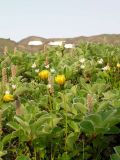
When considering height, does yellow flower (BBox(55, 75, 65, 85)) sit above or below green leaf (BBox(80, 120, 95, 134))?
above

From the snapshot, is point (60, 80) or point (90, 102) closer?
point (90, 102)

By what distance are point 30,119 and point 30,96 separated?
2246mm

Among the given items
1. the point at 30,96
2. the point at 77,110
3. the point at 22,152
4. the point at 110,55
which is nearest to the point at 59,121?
the point at 77,110

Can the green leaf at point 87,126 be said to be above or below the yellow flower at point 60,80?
below

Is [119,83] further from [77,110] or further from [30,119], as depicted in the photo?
[30,119]

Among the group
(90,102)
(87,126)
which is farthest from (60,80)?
(87,126)

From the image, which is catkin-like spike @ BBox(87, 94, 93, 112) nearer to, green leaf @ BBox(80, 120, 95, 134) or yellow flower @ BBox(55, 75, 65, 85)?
green leaf @ BBox(80, 120, 95, 134)

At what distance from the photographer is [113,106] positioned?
15.0 ft

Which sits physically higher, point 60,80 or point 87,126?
point 60,80

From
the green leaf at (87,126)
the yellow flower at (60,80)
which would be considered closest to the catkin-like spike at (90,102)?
the green leaf at (87,126)

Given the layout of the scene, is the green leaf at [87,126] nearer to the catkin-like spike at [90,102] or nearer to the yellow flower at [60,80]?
the catkin-like spike at [90,102]

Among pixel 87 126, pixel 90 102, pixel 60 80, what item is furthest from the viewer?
pixel 60 80

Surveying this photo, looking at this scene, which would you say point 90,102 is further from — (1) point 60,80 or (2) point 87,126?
(1) point 60,80

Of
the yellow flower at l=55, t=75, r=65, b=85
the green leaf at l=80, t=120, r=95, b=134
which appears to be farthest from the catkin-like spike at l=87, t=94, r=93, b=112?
the yellow flower at l=55, t=75, r=65, b=85
